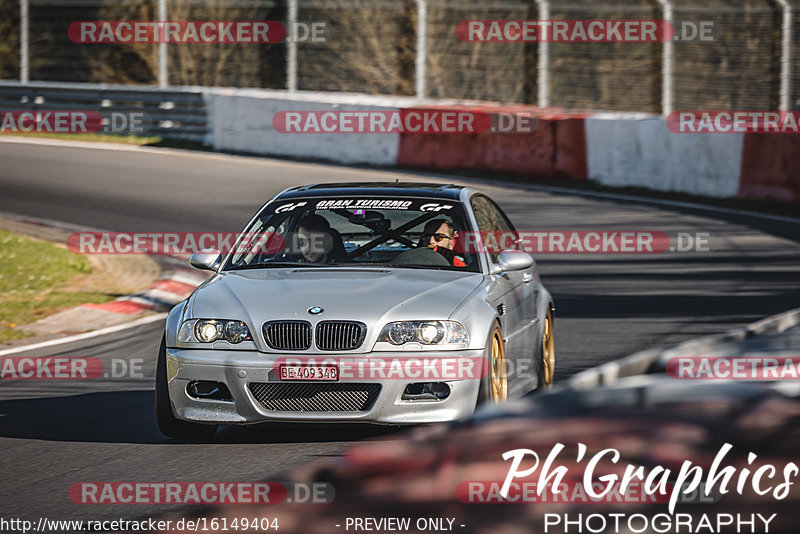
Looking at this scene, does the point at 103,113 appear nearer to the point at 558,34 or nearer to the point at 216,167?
the point at 216,167

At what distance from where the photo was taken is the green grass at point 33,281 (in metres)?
11.5

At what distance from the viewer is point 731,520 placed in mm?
2385

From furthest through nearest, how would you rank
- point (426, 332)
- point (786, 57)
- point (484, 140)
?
point (786, 57) < point (484, 140) < point (426, 332)

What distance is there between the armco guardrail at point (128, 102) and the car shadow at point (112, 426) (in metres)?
17.6


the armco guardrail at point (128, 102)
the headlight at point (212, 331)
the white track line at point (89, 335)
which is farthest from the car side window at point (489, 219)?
the armco guardrail at point (128, 102)

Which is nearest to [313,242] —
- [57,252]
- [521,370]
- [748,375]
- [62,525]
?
[521,370]

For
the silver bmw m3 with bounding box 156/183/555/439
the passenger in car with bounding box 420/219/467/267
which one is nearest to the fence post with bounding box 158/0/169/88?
the passenger in car with bounding box 420/219/467/267

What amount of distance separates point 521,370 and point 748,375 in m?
3.97

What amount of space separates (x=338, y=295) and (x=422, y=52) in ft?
64.5

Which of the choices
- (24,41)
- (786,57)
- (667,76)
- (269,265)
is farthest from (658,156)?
(269,265)

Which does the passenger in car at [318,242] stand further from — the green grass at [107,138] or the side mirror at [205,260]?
the green grass at [107,138]

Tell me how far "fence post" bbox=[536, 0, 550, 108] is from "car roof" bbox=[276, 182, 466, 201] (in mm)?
16730

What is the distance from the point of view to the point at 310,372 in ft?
20.5

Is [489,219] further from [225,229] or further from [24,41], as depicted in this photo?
[24,41]
